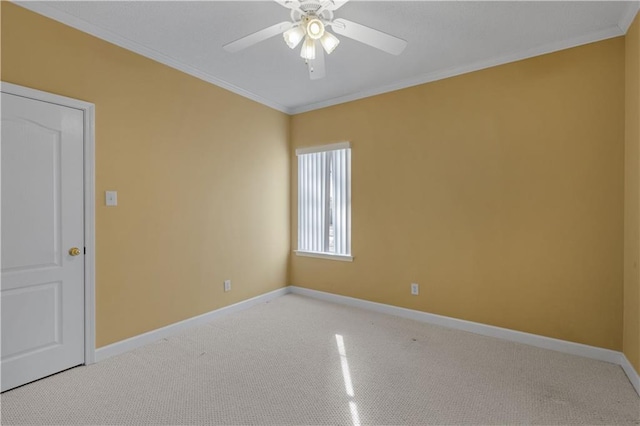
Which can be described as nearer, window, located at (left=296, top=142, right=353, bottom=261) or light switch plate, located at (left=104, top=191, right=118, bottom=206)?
light switch plate, located at (left=104, top=191, right=118, bottom=206)

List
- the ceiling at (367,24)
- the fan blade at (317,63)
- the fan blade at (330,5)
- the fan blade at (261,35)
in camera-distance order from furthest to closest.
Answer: the ceiling at (367,24), the fan blade at (317,63), the fan blade at (261,35), the fan blade at (330,5)

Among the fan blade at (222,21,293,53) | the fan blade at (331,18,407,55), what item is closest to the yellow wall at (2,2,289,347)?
the fan blade at (222,21,293,53)

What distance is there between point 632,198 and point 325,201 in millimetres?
3011

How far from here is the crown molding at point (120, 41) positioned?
227 centimetres

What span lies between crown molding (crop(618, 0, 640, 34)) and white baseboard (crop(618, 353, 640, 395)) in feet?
8.30

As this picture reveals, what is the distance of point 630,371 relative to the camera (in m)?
2.30

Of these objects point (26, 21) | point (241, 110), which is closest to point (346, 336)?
point (241, 110)

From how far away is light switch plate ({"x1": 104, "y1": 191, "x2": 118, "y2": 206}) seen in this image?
8.66 ft

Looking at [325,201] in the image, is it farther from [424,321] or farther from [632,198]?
[632,198]

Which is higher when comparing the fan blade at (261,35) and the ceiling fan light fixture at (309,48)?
the fan blade at (261,35)

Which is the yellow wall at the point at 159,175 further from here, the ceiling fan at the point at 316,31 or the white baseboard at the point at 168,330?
the ceiling fan at the point at 316,31

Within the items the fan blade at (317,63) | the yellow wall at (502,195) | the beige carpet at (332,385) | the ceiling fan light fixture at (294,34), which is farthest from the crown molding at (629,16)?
the beige carpet at (332,385)

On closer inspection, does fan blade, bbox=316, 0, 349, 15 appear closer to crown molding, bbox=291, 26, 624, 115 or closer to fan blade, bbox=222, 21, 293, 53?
fan blade, bbox=222, 21, 293, 53

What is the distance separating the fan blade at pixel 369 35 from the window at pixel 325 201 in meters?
2.04
